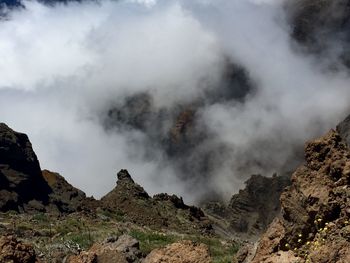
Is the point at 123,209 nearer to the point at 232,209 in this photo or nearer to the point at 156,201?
the point at 156,201

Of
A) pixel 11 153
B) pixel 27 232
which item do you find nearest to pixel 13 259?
pixel 27 232

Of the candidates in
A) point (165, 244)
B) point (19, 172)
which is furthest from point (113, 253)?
point (19, 172)

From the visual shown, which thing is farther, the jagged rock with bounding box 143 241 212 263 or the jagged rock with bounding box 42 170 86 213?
the jagged rock with bounding box 42 170 86 213

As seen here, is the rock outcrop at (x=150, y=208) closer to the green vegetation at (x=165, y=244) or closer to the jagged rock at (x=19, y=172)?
the jagged rock at (x=19, y=172)

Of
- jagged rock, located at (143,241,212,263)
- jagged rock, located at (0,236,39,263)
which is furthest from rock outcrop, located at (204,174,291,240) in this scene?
jagged rock, located at (0,236,39,263)

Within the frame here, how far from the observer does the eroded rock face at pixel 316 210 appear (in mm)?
13070

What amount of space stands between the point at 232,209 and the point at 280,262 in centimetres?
18047

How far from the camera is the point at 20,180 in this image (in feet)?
331

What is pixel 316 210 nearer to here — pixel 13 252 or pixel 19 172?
pixel 13 252

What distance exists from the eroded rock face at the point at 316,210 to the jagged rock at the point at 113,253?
619cm

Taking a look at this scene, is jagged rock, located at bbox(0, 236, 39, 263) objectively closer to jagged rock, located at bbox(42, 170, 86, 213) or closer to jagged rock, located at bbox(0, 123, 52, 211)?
jagged rock, located at bbox(0, 123, 52, 211)

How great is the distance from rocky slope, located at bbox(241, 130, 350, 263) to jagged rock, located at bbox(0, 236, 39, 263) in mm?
7009

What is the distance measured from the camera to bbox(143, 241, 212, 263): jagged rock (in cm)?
1745

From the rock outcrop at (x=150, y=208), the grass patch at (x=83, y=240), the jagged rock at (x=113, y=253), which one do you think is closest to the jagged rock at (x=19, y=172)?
the rock outcrop at (x=150, y=208)
